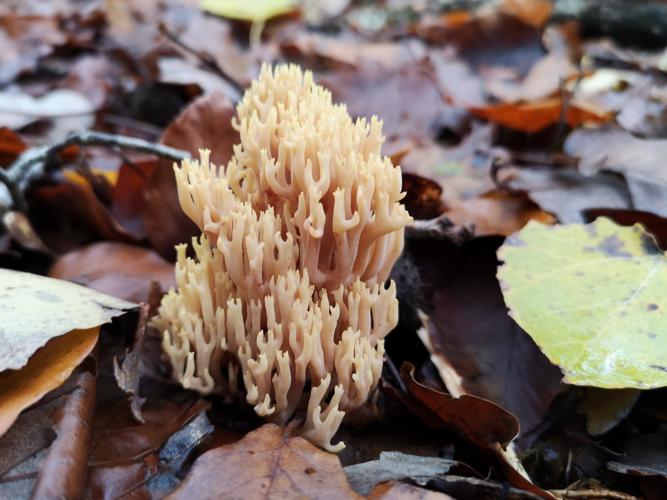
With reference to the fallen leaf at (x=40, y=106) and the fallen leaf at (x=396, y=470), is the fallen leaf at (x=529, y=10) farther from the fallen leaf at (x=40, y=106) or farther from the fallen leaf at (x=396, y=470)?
the fallen leaf at (x=396, y=470)

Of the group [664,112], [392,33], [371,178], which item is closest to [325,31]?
[392,33]

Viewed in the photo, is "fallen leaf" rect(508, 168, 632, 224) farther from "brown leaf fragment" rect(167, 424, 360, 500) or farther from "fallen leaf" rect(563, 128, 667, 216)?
"brown leaf fragment" rect(167, 424, 360, 500)

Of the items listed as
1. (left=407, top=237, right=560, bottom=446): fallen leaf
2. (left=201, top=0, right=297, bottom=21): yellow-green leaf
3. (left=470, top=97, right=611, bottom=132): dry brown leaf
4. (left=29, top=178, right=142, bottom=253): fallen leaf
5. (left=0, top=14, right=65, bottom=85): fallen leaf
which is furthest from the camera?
(left=201, top=0, right=297, bottom=21): yellow-green leaf

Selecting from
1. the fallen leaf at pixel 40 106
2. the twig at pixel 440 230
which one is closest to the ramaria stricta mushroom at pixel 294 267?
the twig at pixel 440 230

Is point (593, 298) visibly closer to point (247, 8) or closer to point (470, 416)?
point (470, 416)

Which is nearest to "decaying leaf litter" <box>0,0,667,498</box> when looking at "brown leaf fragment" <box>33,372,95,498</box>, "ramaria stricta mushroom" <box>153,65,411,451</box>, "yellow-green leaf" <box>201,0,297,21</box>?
"brown leaf fragment" <box>33,372,95,498</box>

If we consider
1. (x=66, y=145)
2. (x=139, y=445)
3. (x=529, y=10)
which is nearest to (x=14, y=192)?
Result: (x=66, y=145)
